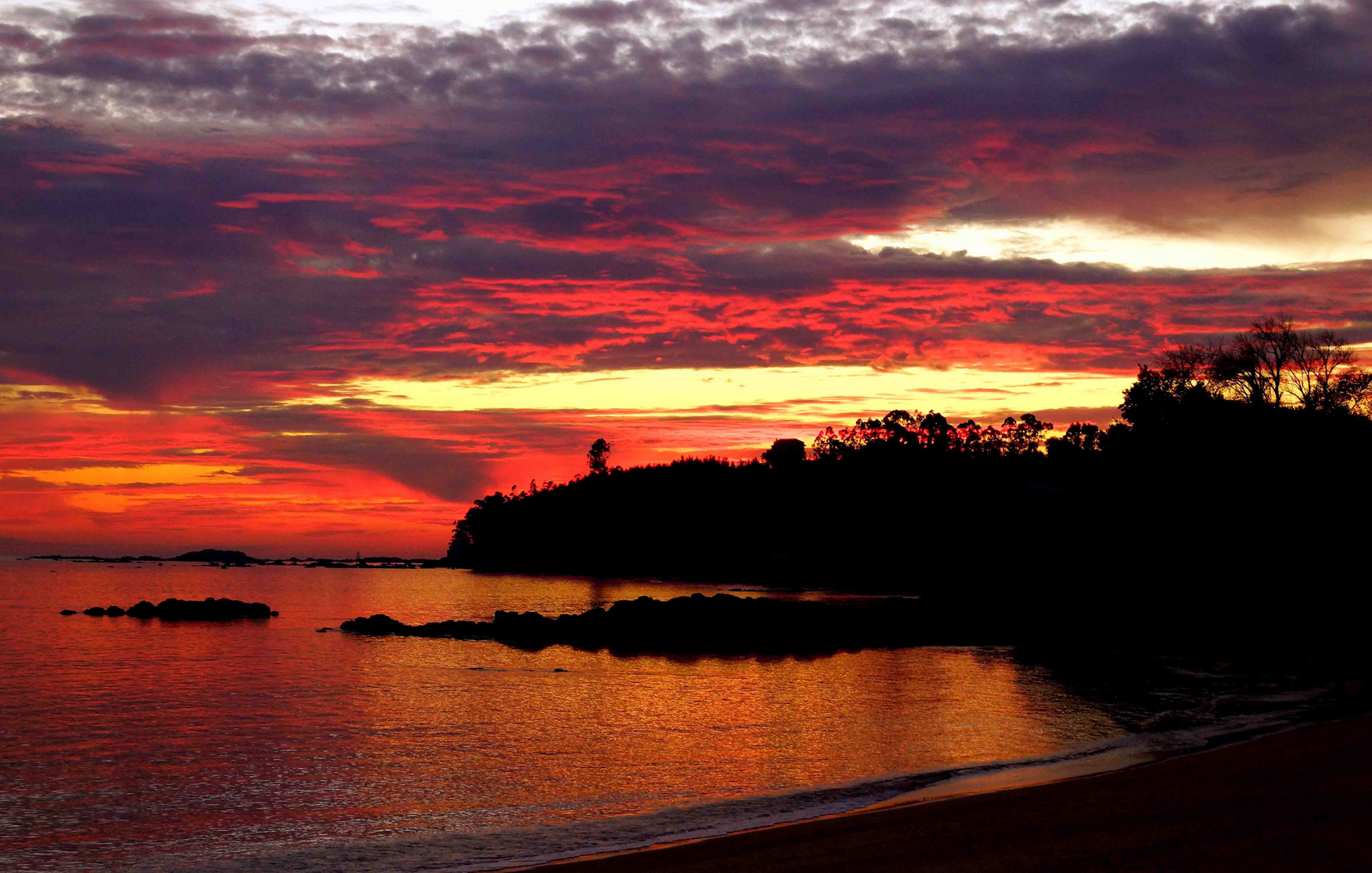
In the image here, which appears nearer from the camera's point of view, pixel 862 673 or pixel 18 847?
pixel 18 847

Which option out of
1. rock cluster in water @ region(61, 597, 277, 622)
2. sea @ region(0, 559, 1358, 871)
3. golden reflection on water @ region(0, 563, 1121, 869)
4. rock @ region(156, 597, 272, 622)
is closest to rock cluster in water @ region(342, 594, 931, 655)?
golden reflection on water @ region(0, 563, 1121, 869)

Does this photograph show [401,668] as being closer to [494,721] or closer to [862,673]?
[494,721]

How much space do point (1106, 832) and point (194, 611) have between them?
71.8 m

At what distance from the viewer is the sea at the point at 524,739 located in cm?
1579

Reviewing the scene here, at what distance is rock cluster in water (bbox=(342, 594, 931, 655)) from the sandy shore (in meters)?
32.9

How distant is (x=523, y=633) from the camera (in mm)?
55094

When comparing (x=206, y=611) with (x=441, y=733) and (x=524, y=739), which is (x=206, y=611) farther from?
(x=524, y=739)

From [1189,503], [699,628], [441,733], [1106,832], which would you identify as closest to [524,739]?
[441,733]

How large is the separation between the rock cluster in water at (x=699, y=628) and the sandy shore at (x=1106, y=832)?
32.9m

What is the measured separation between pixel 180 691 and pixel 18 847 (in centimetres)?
2029

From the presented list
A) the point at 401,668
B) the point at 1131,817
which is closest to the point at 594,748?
the point at 1131,817

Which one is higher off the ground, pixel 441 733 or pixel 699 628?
pixel 441 733

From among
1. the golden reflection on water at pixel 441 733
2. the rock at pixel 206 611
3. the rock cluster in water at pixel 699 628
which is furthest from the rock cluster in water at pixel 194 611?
the golden reflection on water at pixel 441 733

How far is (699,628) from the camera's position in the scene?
55.2 meters
